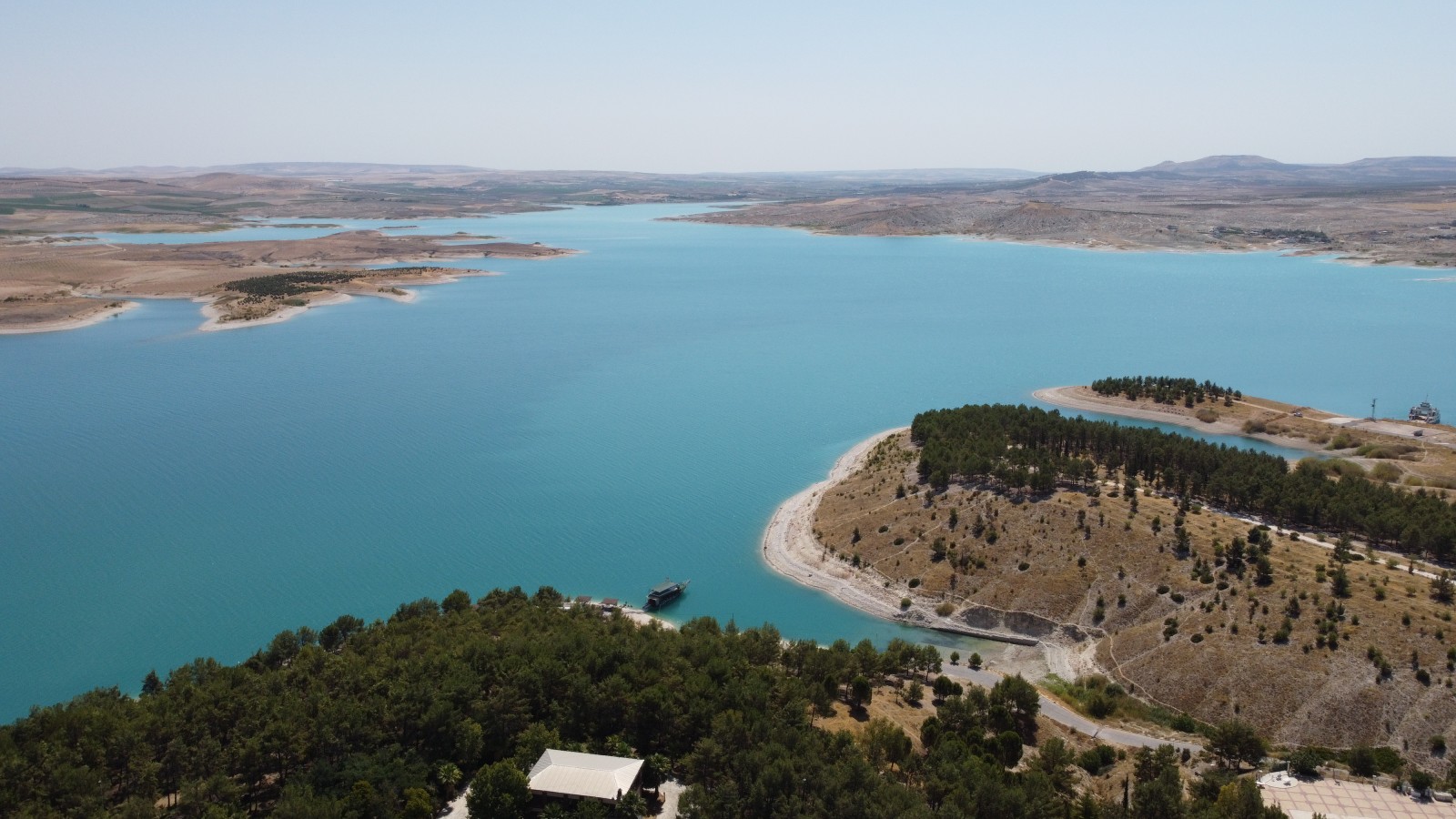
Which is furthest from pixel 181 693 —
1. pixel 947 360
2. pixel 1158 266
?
pixel 1158 266

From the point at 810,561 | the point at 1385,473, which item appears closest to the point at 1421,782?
the point at 810,561

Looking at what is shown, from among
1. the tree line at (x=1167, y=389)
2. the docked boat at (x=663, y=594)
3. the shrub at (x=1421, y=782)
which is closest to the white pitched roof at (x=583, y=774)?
the docked boat at (x=663, y=594)

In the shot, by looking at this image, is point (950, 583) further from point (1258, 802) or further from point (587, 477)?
point (587, 477)

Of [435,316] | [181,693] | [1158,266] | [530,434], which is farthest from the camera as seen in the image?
[1158,266]

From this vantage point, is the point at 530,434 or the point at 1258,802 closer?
the point at 1258,802

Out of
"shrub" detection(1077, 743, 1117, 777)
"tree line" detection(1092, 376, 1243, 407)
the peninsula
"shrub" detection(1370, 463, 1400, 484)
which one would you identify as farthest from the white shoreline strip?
"tree line" detection(1092, 376, 1243, 407)

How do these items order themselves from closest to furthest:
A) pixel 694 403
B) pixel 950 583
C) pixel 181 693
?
pixel 181 693, pixel 950 583, pixel 694 403

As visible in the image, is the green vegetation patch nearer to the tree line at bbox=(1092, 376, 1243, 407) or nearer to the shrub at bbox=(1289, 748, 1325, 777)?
the tree line at bbox=(1092, 376, 1243, 407)
